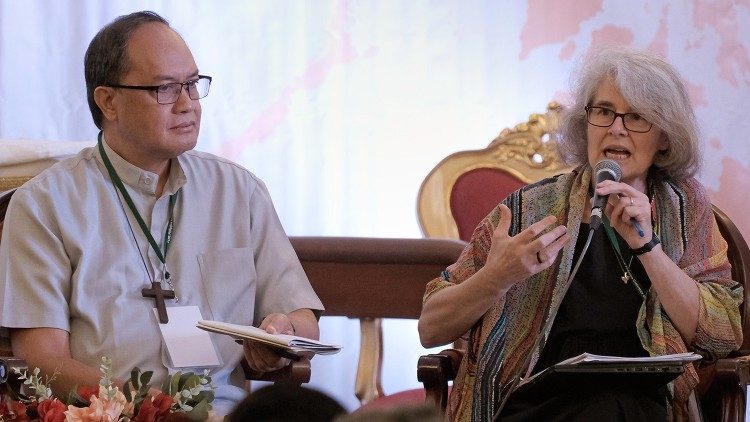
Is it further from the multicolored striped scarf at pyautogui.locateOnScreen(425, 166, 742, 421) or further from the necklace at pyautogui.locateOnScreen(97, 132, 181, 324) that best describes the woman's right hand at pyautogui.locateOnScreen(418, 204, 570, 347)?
the necklace at pyautogui.locateOnScreen(97, 132, 181, 324)

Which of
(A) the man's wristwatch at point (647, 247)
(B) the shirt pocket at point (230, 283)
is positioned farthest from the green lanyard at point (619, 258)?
(B) the shirt pocket at point (230, 283)

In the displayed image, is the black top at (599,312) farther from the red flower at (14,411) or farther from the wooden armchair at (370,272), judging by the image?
the red flower at (14,411)

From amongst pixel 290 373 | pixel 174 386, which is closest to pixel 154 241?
pixel 290 373

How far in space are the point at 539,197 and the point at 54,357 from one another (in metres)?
1.27

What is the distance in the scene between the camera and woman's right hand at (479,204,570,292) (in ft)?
8.39

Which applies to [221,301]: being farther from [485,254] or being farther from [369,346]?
[369,346]

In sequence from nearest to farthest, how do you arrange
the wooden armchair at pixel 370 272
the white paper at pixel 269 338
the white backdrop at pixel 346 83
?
the white paper at pixel 269 338
the wooden armchair at pixel 370 272
the white backdrop at pixel 346 83

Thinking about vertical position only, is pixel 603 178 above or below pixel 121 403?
above

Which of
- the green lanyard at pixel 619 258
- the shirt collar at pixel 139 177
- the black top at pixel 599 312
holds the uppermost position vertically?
the shirt collar at pixel 139 177

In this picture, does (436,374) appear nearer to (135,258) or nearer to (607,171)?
(607,171)

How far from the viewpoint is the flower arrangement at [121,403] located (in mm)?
1945

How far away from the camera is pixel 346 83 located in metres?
4.92

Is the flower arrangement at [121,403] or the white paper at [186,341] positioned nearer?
the flower arrangement at [121,403]

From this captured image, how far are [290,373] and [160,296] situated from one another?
0.38 metres
